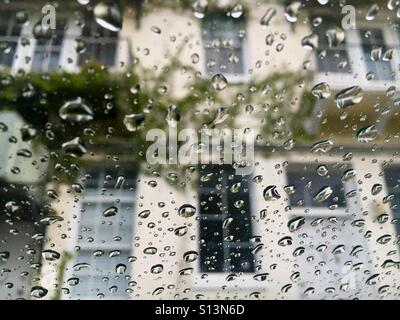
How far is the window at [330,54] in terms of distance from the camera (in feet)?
2.56

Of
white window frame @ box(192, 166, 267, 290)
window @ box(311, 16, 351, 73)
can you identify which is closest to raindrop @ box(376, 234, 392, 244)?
white window frame @ box(192, 166, 267, 290)

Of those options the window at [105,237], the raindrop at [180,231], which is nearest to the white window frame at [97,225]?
the window at [105,237]

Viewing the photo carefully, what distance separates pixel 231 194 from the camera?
0.91 metres

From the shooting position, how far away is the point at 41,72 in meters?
0.73

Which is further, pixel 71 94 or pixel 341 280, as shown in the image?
pixel 341 280

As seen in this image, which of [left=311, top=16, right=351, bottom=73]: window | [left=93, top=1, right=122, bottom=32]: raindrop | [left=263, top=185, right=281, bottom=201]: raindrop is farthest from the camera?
[left=263, top=185, right=281, bottom=201]: raindrop

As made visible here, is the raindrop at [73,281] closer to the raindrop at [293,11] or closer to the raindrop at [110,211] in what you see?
the raindrop at [110,211]

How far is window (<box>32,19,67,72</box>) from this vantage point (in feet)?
2.34

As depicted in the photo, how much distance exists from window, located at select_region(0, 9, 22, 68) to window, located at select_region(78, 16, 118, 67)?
0.45ft

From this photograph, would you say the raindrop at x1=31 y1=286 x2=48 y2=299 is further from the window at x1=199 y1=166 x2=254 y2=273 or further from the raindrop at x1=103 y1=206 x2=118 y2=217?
the window at x1=199 y1=166 x2=254 y2=273

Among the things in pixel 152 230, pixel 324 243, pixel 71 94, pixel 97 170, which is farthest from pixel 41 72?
pixel 324 243

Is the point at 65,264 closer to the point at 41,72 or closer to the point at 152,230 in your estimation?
the point at 152,230
